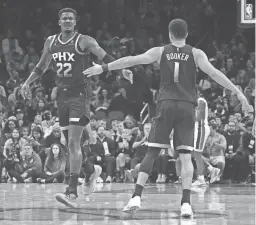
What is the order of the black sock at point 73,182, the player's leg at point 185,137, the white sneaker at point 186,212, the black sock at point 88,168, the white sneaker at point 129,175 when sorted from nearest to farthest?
1. the white sneaker at point 186,212
2. the player's leg at point 185,137
3. the black sock at point 73,182
4. the black sock at point 88,168
5. the white sneaker at point 129,175

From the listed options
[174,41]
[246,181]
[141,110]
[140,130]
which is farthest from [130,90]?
[174,41]

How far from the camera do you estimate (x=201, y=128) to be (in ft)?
39.5

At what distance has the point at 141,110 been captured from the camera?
56.5 feet

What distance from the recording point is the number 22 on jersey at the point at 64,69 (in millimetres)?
8190

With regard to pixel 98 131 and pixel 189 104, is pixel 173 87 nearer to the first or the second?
pixel 189 104

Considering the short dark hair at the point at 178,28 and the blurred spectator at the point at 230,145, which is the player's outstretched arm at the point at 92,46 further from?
the blurred spectator at the point at 230,145

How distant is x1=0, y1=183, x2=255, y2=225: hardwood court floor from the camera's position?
645cm

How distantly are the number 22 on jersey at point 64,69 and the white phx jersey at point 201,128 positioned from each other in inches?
163

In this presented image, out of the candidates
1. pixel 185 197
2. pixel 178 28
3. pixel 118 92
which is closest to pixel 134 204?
pixel 185 197

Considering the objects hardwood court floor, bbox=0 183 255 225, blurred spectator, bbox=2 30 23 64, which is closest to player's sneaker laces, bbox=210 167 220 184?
hardwood court floor, bbox=0 183 255 225

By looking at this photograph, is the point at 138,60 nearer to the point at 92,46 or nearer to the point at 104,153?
the point at 92,46

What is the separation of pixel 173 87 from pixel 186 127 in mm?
434

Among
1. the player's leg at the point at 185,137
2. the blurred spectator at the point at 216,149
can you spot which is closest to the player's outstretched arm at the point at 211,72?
the player's leg at the point at 185,137

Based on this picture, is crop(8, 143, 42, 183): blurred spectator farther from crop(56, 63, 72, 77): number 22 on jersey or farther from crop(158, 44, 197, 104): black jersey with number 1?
crop(158, 44, 197, 104): black jersey with number 1
